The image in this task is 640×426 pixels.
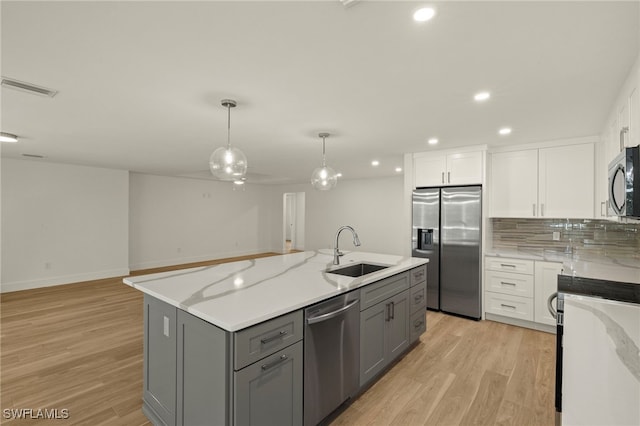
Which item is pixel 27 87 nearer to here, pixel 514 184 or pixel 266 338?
pixel 266 338

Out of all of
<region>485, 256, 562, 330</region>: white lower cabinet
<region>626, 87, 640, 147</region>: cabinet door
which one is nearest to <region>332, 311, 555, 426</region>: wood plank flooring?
<region>485, 256, 562, 330</region>: white lower cabinet

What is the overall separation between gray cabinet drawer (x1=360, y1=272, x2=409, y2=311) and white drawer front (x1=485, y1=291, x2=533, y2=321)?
5.99ft

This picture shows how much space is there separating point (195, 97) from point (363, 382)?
8.61 feet

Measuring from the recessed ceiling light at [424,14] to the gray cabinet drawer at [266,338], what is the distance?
1644 millimetres

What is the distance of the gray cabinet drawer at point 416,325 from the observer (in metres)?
2.94

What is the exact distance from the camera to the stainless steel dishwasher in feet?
5.79

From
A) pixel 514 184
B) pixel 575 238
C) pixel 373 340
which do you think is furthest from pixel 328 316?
pixel 575 238

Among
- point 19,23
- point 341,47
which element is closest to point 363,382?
point 341,47

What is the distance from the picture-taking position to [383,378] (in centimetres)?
253

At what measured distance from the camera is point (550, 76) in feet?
6.41

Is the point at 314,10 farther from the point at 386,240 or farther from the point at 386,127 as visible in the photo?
the point at 386,240

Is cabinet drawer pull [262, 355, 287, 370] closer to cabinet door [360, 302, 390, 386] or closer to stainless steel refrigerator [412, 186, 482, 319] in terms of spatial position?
cabinet door [360, 302, 390, 386]

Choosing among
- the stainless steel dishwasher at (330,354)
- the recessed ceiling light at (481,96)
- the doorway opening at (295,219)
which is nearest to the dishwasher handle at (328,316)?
the stainless steel dishwasher at (330,354)

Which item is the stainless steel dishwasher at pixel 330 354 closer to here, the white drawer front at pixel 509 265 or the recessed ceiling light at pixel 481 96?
the recessed ceiling light at pixel 481 96
